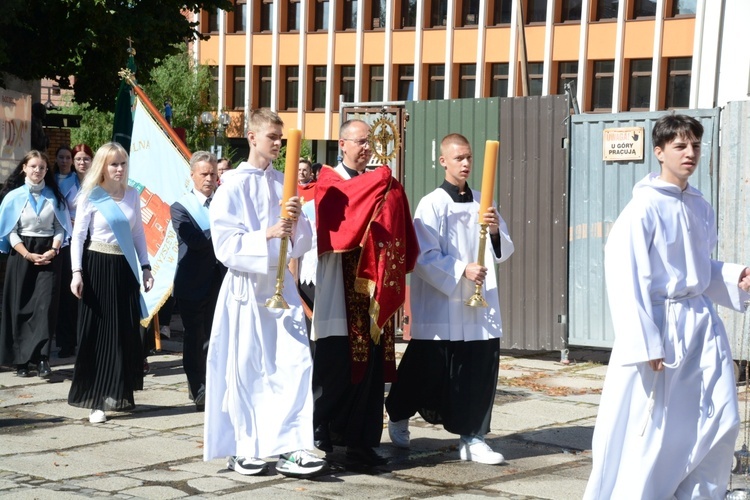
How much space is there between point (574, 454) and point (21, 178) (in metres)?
6.23

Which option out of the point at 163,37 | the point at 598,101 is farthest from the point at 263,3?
the point at 163,37

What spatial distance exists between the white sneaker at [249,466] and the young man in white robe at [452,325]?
104cm

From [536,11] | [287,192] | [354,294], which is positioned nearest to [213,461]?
[354,294]

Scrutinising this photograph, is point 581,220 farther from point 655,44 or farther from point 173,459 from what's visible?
point 655,44

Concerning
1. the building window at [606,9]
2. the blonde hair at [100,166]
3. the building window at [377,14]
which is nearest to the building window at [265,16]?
the building window at [377,14]

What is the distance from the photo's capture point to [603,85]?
4472 centimetres

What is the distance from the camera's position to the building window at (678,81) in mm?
42750

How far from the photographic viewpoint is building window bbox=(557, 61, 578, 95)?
4528cm

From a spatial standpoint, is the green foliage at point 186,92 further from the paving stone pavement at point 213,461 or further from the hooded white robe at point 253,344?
the hooded white robe at point 253,344

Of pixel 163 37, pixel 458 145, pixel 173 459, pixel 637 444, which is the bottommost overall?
pixel 173 459

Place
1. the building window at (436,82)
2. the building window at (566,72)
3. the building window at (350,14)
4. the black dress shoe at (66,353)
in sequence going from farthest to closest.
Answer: the building window at (350,14) → the building window at (436,82) → the building window at (566,72) → the black dress shoe at (66,353)

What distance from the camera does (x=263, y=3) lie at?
5375cm

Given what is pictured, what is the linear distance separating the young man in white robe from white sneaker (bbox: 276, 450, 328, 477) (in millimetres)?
975

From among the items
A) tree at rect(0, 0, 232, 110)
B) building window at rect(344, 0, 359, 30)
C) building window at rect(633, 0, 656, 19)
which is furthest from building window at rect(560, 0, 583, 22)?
tree at rect(0, 0, 232, 110)
